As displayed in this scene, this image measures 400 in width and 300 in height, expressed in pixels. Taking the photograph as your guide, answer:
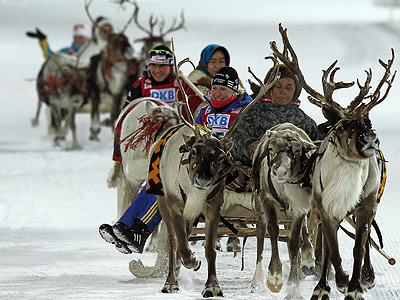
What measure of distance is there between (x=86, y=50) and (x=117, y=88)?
3436 mm

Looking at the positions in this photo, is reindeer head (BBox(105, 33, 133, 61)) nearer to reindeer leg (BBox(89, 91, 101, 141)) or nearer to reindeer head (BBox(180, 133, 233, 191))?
reindeer leg (BBox(89, 91, 101, 141))

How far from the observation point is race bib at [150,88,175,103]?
9.34 meters

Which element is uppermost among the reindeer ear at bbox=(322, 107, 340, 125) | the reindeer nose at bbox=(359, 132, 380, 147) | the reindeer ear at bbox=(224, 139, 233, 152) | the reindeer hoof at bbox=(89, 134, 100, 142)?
the reindeer ear at bbox=(322, 107, 340, 125)

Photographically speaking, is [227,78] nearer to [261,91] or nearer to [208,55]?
[261,91]

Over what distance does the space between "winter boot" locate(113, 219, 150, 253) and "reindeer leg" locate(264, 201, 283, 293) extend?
1.31 m

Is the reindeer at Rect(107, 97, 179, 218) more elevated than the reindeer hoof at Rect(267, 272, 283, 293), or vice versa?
the reindeer at Rect(107, 97, 179, 218)

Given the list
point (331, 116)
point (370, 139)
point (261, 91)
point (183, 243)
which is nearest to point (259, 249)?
point (183, 243)

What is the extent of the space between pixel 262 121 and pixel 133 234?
134 cm

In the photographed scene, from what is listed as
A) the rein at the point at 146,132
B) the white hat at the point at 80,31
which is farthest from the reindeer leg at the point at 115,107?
the rein at the point at 146,132

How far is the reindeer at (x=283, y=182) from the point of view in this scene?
672 centimetres

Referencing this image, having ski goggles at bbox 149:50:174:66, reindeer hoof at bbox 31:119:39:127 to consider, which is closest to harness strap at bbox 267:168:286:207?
ski goggles at bbox 149:50:174:66

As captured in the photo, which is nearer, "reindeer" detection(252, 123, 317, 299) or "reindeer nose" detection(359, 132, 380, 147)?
"reindeer nose" detection(359, 132, 380, 147)

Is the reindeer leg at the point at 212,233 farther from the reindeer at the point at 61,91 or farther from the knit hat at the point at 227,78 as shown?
the reindeer at the point at 61,91

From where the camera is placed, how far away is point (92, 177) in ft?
48.0
